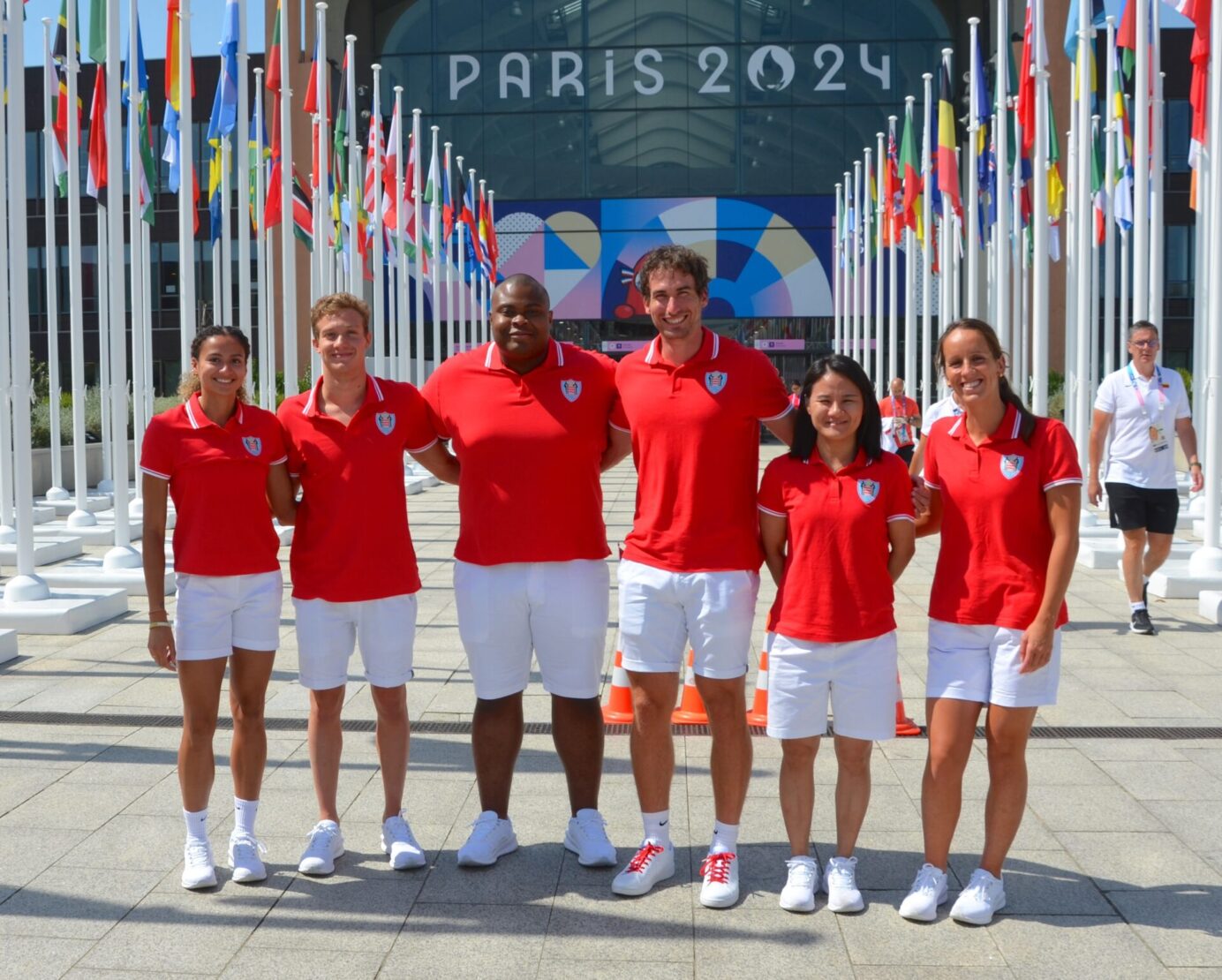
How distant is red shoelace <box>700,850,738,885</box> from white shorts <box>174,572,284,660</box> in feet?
5.21

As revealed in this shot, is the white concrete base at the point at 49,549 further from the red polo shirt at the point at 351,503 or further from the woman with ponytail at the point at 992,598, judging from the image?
the woman with ponytail at the point at 992,598

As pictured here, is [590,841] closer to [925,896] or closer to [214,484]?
[925,896]

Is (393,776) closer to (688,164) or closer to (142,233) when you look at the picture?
(142,233)

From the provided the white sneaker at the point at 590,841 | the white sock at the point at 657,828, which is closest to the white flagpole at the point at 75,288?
the white sneaker at the point at 590,841

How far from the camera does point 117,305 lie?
40.4ft

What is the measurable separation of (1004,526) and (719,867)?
139 centimetres

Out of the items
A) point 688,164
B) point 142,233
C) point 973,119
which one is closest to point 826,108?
point 688,164

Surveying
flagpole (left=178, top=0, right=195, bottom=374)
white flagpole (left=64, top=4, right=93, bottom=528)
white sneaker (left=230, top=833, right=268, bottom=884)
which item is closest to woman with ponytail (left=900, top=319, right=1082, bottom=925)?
white sneaker (left=230, top=833, right=268, bottom=884)

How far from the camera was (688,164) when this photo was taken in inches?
1994

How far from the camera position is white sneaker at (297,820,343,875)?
184 inches

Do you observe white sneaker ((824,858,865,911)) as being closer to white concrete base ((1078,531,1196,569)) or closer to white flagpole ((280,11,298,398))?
white concrete base ((1078,531,1196,569))

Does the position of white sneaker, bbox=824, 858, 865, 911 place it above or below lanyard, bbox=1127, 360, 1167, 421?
below

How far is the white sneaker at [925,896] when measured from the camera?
426 cm

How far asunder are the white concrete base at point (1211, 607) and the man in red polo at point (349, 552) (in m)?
7.09
